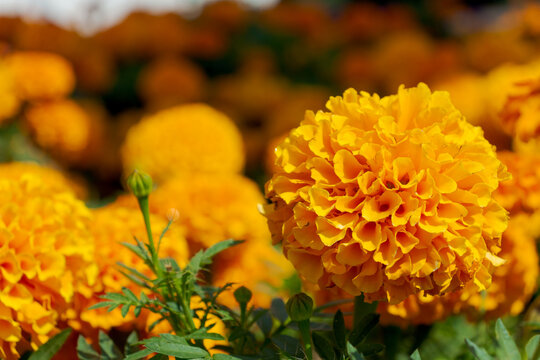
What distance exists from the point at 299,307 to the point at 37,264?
1.03 ft

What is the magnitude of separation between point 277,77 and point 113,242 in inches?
100

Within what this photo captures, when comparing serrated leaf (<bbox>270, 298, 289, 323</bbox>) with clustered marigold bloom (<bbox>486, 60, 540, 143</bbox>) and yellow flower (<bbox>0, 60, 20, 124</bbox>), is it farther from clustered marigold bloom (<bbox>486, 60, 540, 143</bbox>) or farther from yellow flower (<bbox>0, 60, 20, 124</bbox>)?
yellow flower (<bbox>0, 60, 20, 124</bbox>)

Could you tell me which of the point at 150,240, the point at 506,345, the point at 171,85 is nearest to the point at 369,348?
the point at 506,345

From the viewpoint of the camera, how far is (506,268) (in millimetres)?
978

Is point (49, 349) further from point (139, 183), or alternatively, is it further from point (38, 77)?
point (38, 77)

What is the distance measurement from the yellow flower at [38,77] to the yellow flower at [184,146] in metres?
0.47

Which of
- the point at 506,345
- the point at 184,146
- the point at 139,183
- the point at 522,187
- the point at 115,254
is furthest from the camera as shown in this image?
the point at 184,146

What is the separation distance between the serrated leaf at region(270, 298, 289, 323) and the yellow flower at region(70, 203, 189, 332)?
6.6 inches

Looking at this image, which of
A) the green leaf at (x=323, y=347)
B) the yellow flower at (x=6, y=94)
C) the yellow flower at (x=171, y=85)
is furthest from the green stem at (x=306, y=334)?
the yellow flower at (x=171, y=85)

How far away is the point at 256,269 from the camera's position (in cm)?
147

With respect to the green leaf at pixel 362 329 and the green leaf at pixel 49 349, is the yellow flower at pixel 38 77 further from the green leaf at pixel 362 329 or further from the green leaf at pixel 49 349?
the green leaf at pixel 362 329

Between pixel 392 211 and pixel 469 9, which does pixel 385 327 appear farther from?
pixel 469 9

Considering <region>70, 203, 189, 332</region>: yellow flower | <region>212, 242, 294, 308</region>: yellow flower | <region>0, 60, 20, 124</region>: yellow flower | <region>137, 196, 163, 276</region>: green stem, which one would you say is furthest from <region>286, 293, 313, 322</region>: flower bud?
<region>0, 60, 20, 124</region>: yellow flower

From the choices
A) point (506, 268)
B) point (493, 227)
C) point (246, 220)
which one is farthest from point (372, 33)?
point (493, 227)
